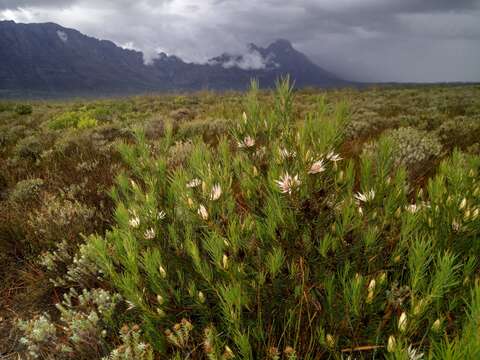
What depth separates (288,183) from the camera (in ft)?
4.03

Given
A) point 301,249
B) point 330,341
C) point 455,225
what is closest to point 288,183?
point 301,249

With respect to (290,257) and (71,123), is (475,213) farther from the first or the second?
(71,123)

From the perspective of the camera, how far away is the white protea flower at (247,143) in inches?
60.6

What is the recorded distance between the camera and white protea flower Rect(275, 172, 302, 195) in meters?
1.21

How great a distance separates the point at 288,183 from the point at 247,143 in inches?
16.0

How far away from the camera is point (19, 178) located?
5.18 metres

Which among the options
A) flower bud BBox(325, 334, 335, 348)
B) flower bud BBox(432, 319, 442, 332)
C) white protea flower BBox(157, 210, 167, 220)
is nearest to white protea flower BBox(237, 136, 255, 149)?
white protea flower BBox(157, 210, 167, 220)

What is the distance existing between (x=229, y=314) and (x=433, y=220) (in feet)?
3.32

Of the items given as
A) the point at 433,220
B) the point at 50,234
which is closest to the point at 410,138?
the point at 433,220

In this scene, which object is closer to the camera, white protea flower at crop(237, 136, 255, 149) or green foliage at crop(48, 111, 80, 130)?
white protea flower at crop(237, 136, 255, 149)

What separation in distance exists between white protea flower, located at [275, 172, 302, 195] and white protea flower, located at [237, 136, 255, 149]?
348 mm

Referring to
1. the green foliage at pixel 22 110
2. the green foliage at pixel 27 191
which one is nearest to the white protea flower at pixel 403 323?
the green foliage at pixel 27 191

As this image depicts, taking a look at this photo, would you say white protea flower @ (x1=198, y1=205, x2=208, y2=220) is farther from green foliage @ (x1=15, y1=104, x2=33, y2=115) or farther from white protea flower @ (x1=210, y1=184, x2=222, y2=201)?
green foliage @ (x1=15, y1=104, x2=33, y2=115)

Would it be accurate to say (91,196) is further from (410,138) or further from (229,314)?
(410,138)
